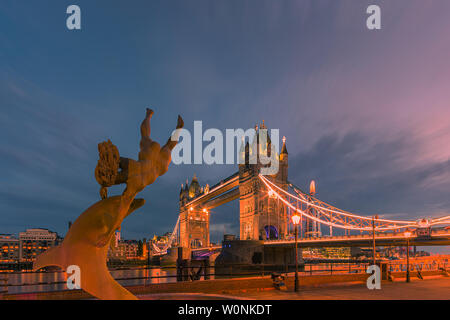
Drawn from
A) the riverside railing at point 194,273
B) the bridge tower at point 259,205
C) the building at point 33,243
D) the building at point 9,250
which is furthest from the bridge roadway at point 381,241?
the building at point 9,250

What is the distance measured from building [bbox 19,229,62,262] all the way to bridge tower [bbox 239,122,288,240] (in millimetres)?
97999

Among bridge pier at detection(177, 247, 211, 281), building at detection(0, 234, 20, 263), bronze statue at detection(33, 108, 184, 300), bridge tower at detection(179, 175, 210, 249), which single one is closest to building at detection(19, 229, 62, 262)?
building at detection(0, 234, 20, 263)

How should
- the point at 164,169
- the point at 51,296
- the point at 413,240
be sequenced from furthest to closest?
the point at 413,240 → the point at 51,296 → the point at 164,169

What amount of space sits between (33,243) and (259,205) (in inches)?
4489

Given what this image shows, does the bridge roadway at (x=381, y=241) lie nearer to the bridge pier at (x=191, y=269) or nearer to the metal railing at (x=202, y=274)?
the metal railing at (x=202, y=274)

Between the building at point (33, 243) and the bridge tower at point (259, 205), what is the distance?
98.0 metres

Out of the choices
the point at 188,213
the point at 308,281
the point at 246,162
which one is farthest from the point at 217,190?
the point at 308,281

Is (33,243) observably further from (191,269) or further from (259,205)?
(191,269)

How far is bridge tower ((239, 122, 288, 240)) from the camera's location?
6656cm

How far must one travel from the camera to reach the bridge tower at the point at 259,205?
2621 inches

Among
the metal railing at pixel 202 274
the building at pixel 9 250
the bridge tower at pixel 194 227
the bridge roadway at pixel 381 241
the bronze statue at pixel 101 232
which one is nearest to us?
the bronze statue at pixel 101 232
